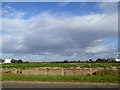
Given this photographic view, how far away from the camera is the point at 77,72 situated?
19.4 metres

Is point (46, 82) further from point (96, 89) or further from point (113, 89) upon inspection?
point (113, 89)

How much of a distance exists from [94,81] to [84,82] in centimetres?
86

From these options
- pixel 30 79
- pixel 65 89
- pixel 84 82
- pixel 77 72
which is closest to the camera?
pixel 65 89

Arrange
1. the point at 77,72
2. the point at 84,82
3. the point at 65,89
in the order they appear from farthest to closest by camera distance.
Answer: the point at 77,72 < the point at 84,82 < the point at 65,89

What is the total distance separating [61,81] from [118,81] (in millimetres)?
4593

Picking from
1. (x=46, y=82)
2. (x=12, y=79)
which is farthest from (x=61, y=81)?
(x=12, y=79)

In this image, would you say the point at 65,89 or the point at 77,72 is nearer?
the point at 65,89

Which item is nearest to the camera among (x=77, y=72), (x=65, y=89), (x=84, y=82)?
(x=65, y=89)

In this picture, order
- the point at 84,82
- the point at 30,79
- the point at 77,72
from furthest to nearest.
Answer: the point at 77,72, the point at 30,79, the point at 84,82

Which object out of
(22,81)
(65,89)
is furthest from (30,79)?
(65,89)

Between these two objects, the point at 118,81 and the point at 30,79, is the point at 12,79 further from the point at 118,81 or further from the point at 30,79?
the point at 118,81

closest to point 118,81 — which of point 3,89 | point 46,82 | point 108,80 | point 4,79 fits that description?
point 108,80

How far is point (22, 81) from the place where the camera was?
12.6 m

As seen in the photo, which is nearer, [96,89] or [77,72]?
[96,89]
